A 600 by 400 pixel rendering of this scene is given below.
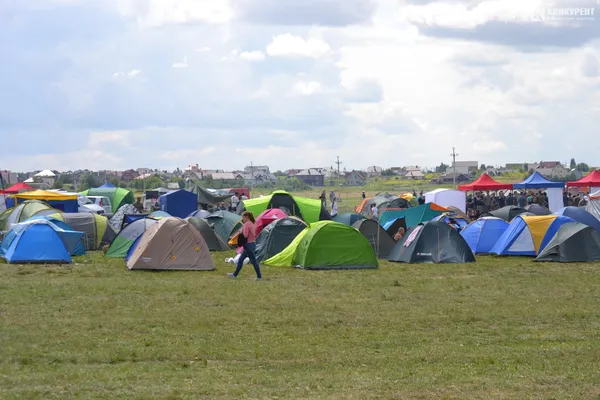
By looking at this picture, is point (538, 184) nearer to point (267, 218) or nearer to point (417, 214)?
point (417, 214)

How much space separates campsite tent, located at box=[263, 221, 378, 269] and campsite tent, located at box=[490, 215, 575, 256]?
17.0ft

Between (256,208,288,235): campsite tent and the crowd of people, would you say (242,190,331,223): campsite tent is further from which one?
the crowd of people

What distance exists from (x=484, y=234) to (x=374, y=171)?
160 meters

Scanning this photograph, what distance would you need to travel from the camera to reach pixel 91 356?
10.5 m

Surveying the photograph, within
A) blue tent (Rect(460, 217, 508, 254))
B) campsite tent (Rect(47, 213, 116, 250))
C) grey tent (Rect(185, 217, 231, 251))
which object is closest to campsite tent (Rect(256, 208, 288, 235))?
grey tent (Rect(185, 217, 231, 251))

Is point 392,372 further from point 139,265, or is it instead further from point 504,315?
point 139,265

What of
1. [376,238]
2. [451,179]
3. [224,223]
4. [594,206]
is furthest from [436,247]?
[451,179]

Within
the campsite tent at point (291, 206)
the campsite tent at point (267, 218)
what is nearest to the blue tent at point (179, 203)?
the campsite tent at point (291, 206)

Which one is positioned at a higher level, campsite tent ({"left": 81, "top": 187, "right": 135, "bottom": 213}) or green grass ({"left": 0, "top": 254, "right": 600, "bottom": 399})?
campsite tent ({"left": 81, "top": 187, "right": 135, "bottom": 213})

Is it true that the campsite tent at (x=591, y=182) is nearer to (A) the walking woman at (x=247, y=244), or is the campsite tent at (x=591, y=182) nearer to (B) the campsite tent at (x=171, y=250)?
(B) the campsite tent at (x=171, y=250)

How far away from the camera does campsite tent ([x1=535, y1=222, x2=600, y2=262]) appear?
886 inches

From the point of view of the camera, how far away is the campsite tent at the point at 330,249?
21047 mm

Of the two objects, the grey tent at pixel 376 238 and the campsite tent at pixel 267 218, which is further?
the campsite tent at pixel 267 218

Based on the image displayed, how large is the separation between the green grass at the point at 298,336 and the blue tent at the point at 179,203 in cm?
2225
